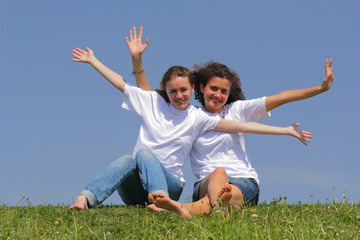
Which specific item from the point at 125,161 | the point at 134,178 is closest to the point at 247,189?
the point at 134,178

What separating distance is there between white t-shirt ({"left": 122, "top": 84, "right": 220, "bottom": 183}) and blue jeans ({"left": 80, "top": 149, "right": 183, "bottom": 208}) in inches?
10.6

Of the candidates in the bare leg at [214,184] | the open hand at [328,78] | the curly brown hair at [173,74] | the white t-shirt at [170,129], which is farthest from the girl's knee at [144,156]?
the open hand at [328,78]

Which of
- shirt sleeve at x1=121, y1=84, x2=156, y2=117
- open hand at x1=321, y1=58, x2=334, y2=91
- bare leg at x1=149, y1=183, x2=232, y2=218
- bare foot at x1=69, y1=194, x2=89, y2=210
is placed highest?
open hand at x1=321, y1=58, x2=334, y2=91

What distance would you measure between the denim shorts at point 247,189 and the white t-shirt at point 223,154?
0.13 metres

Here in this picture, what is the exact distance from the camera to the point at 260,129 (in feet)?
24.2

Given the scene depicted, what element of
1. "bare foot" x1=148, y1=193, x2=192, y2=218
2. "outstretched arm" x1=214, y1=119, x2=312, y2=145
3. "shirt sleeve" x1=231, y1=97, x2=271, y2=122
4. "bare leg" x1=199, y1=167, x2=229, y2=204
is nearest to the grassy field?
"bare foot" x1=148, y1=193, x2=192, y2=218

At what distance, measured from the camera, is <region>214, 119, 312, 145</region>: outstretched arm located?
721 centimetres

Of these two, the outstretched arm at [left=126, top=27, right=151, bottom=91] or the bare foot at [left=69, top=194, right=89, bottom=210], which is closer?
the bare foot at [left=69, top=194, right=89, bottom=210]

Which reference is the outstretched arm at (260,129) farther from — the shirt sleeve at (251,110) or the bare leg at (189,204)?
the bare leg at (189,204)

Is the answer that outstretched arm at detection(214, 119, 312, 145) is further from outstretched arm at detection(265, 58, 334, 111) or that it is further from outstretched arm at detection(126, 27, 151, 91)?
outstretched arm at detection(126, 27, 151, 91)

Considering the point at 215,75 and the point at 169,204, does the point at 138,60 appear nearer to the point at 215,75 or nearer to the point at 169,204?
the point at 215,75

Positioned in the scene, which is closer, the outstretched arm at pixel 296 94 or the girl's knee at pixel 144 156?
the girl's knee at pixel 144 156

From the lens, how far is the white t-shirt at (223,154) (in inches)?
278

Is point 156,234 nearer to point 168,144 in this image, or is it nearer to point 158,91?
point 168,144
